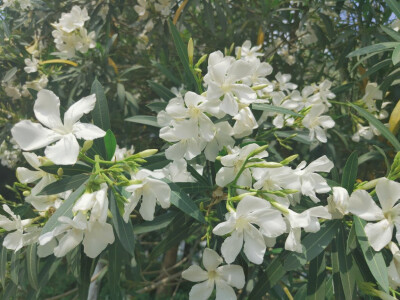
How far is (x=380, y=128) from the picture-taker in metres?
1.28

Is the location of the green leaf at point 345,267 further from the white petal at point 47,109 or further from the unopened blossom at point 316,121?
the white petal at point 47,109

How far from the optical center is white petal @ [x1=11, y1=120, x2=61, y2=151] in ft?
2.60

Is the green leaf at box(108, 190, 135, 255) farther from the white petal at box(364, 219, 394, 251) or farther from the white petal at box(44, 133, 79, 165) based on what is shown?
the white petal at box(364, 219, 394, 251)

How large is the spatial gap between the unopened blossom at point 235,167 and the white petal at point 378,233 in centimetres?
28

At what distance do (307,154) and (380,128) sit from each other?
79 cm

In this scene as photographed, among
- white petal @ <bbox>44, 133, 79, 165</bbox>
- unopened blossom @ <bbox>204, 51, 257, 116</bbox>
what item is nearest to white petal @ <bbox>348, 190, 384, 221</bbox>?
unopened blossom @ <bbox>204, 51, 257, 116</bbox>

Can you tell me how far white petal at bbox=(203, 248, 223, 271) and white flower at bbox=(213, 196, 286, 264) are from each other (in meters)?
0.13

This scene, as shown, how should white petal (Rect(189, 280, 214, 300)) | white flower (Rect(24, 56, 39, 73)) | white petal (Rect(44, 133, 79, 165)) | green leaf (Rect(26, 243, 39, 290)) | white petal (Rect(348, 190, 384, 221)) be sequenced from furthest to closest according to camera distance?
white flower (Rect(24, 56, 39, 73)) → green leaf (Rect(26, 243, 39, 290)) → white petal (Rect(189, 280, 214, 300)) → white petal (Rect(348, 190, 384, 221)) → white petal (Rect(44, 133, 79, 165))

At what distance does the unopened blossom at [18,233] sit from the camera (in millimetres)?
1026

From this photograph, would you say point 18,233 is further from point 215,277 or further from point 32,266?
point 215,277

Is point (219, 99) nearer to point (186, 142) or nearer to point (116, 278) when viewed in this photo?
point (186, 142)

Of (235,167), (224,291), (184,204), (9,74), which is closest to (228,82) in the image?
(235,167)

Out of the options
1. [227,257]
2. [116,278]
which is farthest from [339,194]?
[116,278]

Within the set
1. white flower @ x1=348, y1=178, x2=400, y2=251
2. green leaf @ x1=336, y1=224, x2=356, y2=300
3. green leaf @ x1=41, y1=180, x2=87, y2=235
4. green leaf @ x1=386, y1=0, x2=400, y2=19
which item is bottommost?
green leaf @ x1=336, y1=224, x2=356, y2=300
